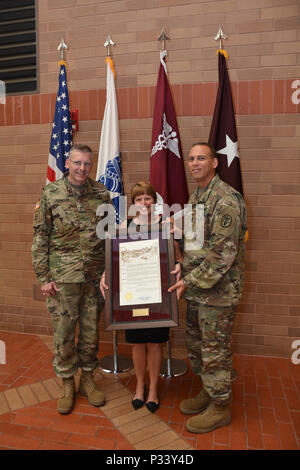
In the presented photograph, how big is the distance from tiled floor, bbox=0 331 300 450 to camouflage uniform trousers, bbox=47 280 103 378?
11.0 inches

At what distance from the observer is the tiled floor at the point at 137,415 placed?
225 centimetres

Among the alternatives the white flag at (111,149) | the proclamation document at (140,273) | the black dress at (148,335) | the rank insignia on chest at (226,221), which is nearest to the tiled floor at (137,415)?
the black dress at (148,335)

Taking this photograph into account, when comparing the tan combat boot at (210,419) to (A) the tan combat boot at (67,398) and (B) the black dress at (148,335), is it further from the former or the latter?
(A) the tan combat boot at (67,398)

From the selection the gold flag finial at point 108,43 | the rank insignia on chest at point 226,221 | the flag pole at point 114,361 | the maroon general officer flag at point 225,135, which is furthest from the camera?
the gold flag finial at point 108,43

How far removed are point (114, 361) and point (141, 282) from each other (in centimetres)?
119

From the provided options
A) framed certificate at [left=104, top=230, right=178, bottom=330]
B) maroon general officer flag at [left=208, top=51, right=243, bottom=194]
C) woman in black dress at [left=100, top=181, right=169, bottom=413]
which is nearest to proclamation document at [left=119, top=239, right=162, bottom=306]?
framed certificate at [left=104, top=230, right=178, bottom=330]

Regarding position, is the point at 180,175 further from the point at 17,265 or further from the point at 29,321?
the point at 29,321

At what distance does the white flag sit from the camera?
3.31m

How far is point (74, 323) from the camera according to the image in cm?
266

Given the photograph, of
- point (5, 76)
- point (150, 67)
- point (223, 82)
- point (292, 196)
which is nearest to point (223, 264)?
point (292, 196)

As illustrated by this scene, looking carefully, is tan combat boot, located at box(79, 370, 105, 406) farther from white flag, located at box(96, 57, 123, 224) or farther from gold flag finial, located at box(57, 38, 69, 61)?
gold flag finial, located at box(57, 38, 69, 61)

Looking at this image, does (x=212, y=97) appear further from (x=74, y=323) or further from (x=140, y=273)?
(x=74, y=323)

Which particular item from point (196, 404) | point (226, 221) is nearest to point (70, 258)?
point (226, 221)

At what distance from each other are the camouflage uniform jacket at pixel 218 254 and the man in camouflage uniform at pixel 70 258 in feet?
2.38
